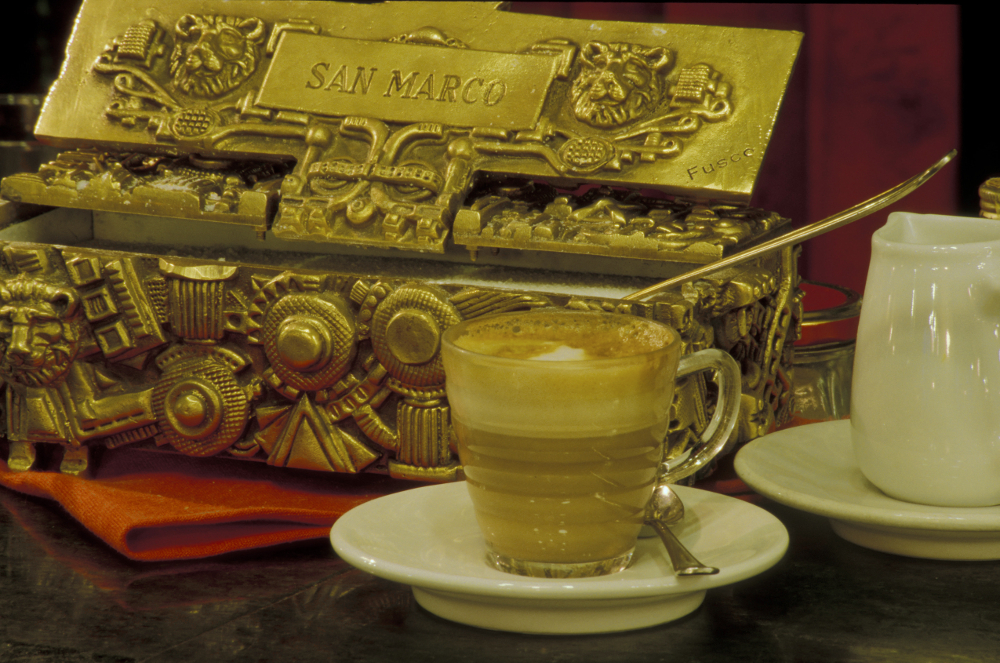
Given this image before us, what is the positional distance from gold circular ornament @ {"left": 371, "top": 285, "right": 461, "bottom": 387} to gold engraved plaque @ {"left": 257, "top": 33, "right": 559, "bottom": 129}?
0.65 feet

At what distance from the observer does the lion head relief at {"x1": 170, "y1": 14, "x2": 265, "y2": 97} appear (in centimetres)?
103

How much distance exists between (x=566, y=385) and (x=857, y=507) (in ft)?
0.77

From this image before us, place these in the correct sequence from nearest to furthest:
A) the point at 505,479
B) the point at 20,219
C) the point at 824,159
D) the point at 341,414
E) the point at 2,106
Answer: the point at 505,479 < the point at 341,414 < the point at 20,219 < the point at 2,106 < the point at 824,159

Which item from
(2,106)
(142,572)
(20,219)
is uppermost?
(2,106)

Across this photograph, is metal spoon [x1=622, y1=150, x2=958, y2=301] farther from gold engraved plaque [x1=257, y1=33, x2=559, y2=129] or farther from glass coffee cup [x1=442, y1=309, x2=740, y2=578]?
gold engraved plaque [x1=257, y1=33, x2=559, y2=129]

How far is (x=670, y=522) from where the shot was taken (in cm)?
69

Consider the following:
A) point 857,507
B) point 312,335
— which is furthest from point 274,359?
point 857,507

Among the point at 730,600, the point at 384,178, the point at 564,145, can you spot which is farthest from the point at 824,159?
the point at 730,600

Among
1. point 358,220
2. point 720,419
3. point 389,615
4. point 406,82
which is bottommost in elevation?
point 389,615

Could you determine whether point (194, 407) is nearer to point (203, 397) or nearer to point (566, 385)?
point (203, 397)

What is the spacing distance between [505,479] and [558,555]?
53mm

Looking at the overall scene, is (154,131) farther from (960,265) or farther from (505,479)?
(960,265)

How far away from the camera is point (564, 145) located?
0.94 metres

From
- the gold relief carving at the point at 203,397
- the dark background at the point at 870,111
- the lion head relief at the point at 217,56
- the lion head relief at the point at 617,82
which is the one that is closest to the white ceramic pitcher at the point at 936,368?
the lion head relief at the point at 617,82
